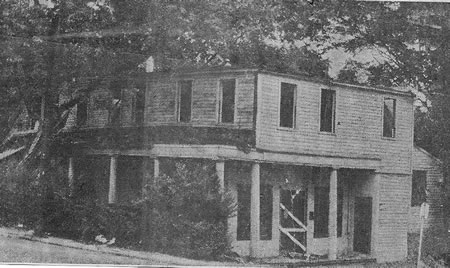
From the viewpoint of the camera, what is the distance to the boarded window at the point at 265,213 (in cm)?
641

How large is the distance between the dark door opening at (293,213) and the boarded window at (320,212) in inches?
4.8

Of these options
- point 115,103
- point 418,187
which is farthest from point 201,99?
point 418,187

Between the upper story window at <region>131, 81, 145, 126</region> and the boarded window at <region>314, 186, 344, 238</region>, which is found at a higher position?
the upper story window at <region>131, 81, 145, 126</region>

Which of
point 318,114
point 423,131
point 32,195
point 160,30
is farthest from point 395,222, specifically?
point 32,195

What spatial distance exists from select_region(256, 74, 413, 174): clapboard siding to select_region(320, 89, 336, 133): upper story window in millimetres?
45

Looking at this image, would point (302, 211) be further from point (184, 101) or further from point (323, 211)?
point (184, 101)

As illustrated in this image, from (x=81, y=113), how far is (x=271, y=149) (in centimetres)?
192

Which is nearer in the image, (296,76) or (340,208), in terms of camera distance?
(296,76)

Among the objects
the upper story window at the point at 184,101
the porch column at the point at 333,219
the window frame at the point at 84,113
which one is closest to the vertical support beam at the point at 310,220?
the porch column at the point at 333,219

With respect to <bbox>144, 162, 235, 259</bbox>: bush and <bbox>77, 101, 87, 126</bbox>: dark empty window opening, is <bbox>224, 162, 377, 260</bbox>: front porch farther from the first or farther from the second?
<bbox>77, 101, 87, 126</bbox>: dark empty window opening

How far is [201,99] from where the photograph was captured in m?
6.31

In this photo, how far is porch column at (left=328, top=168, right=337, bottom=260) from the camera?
21.6 feet

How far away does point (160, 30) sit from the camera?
6.41 metres

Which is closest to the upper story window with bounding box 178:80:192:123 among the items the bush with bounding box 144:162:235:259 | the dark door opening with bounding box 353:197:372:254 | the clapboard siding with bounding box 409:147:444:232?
the bush with bounding box 144:162:235:259
